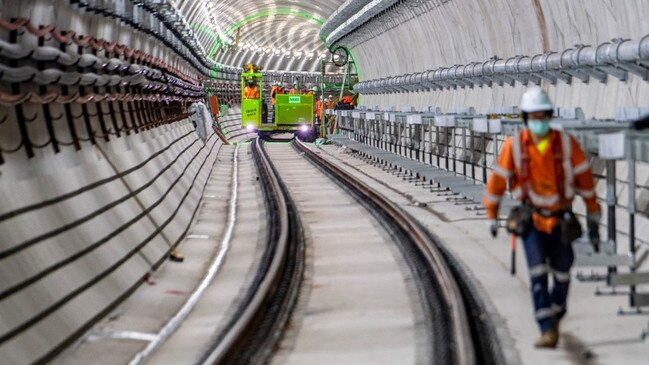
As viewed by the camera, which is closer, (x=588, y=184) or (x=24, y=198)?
(x=588, y=184)

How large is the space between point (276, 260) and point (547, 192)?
4466 mm

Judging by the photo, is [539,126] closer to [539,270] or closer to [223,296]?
[539,270]

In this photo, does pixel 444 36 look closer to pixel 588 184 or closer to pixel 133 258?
pixel 133 258

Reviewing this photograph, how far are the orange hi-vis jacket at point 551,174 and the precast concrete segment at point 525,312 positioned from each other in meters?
0.85

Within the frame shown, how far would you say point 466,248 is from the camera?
1222 centimetres

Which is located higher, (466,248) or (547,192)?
(547,192)

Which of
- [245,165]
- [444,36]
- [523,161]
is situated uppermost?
[444,36]

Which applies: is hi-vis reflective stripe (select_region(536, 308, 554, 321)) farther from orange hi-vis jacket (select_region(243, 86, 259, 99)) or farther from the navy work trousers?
orange hi-vis jacket (select_region(243, 86, 259, 99))

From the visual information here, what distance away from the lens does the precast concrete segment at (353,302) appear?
7.29 metres

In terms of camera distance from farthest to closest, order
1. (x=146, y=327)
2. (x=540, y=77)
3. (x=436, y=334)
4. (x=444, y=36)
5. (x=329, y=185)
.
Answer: (x=444, y=36), (x=329, y=185), (x=540, y=77), (x=146, y=327), (x=436, y=334)

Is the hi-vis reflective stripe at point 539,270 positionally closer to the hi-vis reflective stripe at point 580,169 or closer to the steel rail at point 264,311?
the hi-vis reflective stripe at point 580,169

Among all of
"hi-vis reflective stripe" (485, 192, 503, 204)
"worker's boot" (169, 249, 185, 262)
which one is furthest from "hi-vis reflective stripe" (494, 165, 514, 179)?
"worker's boot" (169, 249, 185, 262)

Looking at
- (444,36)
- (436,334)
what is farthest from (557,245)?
(444,36)

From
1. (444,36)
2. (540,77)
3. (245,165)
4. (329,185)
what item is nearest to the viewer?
(540,77)
